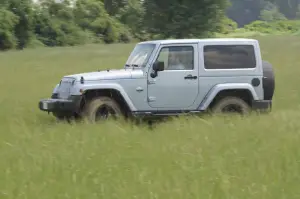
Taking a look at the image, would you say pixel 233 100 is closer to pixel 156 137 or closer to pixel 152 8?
pixel 156 137

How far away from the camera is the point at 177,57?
1195 cm

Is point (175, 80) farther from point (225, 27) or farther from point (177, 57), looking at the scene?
point (225, 27)

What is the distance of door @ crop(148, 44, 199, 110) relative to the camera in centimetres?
1167

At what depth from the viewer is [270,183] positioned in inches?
253

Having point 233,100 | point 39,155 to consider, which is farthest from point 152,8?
point 39,155

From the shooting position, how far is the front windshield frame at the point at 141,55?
11.9 m

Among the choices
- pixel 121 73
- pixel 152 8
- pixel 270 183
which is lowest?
pixel 270 183

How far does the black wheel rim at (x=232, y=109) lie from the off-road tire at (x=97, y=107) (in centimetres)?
197

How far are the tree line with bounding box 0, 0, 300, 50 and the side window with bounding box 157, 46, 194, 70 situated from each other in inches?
1595

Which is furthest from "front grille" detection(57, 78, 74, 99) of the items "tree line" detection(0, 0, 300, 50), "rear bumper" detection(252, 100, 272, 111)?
"tree line" detection(0, 0, 300, 50)

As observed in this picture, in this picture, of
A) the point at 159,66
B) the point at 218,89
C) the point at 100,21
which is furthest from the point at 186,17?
the point at 159,66

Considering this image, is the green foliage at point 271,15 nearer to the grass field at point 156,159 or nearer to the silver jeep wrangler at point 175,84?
the silver jeep wrangler at point 175,84

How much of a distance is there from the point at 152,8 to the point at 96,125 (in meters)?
45.3

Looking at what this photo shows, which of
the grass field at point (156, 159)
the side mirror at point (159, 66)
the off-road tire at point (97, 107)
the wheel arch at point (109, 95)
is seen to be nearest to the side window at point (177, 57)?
the side mirror at point (159, 66)
